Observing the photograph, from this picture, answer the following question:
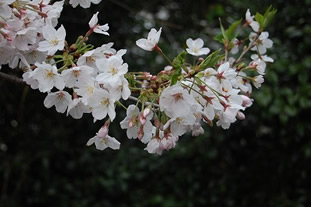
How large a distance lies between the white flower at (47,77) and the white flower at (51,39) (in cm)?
4

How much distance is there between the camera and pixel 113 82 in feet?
2.57

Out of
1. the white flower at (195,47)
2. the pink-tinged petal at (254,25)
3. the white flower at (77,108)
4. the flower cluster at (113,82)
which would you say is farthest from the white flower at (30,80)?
the pink-tinged petal at (254,25)

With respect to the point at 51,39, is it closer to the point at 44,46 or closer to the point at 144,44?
the point at 44,46

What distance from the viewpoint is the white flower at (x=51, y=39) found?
0.90 metres

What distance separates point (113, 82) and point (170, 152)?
165 cm

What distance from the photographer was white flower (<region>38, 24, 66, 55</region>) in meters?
0.90

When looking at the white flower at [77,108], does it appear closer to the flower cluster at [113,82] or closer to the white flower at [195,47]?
the flower cluster at [113,82]

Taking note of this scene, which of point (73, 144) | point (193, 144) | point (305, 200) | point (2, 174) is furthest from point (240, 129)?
point (2, 174)

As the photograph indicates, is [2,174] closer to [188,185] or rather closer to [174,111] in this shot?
[188,185]

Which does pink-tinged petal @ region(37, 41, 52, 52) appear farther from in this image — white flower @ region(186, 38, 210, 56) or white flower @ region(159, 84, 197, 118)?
white flower @ region(186, 38, 210, 56)

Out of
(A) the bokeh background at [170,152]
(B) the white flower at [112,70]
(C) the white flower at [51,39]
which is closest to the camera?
(B) the white flower at [112,70]

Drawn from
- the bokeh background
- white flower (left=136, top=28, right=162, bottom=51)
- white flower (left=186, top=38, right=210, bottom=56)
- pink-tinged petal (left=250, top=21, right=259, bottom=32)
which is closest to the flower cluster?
white flower (left=136, top=28, right=162, bottom=51)

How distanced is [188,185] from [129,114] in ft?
5.29

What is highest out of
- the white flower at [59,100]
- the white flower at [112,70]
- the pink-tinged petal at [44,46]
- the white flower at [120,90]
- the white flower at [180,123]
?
the white flower at [112,70]
